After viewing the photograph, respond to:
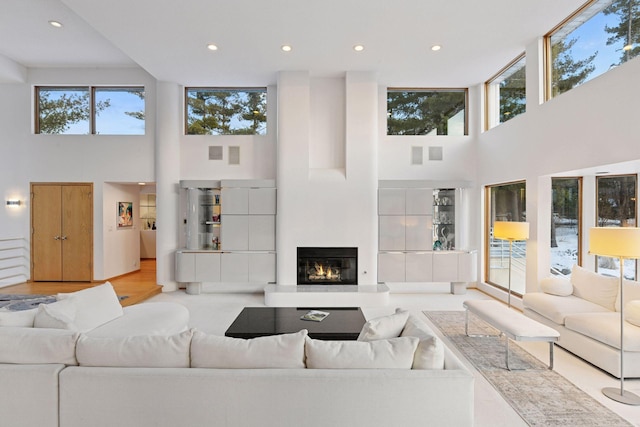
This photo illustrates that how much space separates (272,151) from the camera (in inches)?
285

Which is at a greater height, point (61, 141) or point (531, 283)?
point (61, 141)

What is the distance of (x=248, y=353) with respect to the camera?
2.12 meters

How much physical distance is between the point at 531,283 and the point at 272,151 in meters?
5.39

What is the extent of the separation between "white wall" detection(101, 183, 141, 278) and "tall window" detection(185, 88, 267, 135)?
7.49 ft

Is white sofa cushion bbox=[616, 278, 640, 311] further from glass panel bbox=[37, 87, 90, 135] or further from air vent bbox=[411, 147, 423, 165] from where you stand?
glass panel bbox=[37, 87, 90, 135]

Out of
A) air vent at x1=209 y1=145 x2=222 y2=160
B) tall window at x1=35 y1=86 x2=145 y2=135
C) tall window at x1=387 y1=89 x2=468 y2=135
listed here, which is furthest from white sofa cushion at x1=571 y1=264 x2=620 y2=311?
tall window at x1=35 y1=86 x2=145 y2=135

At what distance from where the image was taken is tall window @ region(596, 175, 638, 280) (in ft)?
15.7

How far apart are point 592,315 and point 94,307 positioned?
5.42 meters

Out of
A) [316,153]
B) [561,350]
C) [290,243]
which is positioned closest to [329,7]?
[316,153]

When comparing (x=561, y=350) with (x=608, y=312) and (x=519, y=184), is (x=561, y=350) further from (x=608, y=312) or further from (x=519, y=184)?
(x=519, y=184)

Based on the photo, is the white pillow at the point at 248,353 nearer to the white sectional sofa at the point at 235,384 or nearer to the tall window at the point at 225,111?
the white sectional sofa at the point at 235,384

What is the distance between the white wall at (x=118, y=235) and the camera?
7.42 meters

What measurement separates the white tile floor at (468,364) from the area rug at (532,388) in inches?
3.8

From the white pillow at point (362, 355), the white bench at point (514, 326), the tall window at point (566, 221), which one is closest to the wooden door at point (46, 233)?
the white pillow at point (362, 355)
